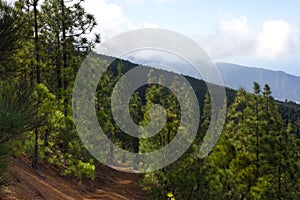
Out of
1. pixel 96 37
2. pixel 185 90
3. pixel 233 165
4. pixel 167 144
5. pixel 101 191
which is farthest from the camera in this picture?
pixel 185 90

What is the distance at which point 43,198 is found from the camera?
15.7 meters

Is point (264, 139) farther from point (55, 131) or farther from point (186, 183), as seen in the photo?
point (55, 131)

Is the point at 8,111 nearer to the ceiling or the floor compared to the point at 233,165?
nearer to the ceiling

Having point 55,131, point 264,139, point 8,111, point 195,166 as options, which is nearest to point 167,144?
point 195,166

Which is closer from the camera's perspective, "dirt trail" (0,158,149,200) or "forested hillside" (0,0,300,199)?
"dirt trail" (0,158,149,200)

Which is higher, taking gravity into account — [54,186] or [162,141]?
[162,141]

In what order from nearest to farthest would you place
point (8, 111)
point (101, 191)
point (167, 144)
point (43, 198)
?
point (8, 111), point (43, 198), point (167, 144), point (101, 191)

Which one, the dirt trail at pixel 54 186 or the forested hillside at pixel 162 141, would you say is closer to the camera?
the dirt trail at pixel 54 186

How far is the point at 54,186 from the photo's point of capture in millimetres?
19172

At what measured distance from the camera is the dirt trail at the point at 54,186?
596 inches

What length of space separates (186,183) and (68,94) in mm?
7656

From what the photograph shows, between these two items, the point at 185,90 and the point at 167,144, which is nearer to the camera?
the point at 167,144

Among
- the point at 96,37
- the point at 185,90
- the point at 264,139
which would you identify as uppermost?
the point at 96,37

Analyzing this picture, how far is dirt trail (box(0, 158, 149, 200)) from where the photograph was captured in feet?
49.7
